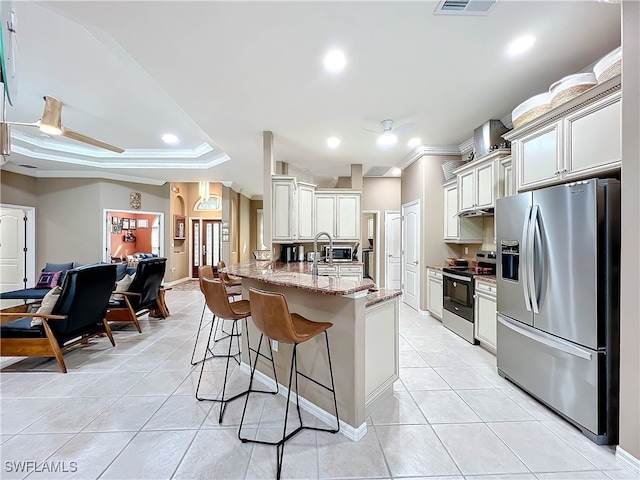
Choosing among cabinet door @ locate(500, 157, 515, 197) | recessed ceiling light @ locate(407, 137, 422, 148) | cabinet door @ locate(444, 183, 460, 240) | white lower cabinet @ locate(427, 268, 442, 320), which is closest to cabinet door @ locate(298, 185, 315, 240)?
recessed ceiling light @ locate(407, 137, 422, 148)

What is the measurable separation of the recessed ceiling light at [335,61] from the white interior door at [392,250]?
174 inches

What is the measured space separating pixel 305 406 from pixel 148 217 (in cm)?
846

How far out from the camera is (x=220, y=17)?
1.95 m

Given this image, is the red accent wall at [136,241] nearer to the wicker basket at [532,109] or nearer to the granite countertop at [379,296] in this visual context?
the granite countertop at [379,296]

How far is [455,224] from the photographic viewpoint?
14.4 feet

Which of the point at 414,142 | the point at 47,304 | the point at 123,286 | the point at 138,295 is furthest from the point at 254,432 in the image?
the point at 414,142

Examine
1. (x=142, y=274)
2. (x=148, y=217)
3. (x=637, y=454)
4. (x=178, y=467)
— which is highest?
(x=148, y=217)

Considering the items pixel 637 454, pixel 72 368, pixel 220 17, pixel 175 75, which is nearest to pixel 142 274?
pixel 72 368

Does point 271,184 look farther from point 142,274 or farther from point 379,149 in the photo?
point 142,274

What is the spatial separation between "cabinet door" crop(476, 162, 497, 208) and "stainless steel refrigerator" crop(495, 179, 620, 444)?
114 centimetres

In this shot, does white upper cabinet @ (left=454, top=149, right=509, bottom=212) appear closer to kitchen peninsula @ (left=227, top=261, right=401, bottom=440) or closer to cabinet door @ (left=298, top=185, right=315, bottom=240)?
kitchen peninsula @ (left=227, top=261, right=401, bottom=440)

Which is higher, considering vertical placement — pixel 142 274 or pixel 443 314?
pixel 142 274

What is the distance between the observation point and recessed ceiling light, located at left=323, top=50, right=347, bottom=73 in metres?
2.36

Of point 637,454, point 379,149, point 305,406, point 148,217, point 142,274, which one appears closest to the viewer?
point 637,454
